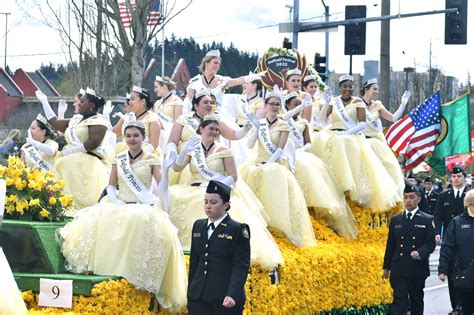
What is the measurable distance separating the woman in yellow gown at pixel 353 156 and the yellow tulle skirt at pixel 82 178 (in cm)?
329

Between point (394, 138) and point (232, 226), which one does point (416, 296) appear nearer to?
point (232, 226)

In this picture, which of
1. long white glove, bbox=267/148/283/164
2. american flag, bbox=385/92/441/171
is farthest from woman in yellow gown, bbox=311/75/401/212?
american flag, bbox=385/92/441/171

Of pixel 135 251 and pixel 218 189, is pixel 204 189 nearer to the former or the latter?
pixel 135 251

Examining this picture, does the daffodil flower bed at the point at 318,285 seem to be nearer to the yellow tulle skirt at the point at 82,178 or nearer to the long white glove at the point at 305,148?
the long white glove at the point at 305,148

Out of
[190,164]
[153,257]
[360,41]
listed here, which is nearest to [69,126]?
[190,164]

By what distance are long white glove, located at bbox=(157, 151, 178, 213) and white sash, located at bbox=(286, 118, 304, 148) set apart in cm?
336

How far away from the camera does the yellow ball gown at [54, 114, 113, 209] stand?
13.6m

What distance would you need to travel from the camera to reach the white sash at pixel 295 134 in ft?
49.1

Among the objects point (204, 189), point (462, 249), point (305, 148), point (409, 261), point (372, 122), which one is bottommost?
point (409, 261)

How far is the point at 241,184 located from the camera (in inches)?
514

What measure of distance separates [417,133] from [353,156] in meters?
5.61

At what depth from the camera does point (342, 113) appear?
51.7ft

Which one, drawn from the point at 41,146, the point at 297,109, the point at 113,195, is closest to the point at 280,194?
the point at 297,109

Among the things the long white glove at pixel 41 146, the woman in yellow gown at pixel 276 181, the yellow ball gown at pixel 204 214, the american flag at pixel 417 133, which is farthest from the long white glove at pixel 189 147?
the american flag at pixel 417 133
